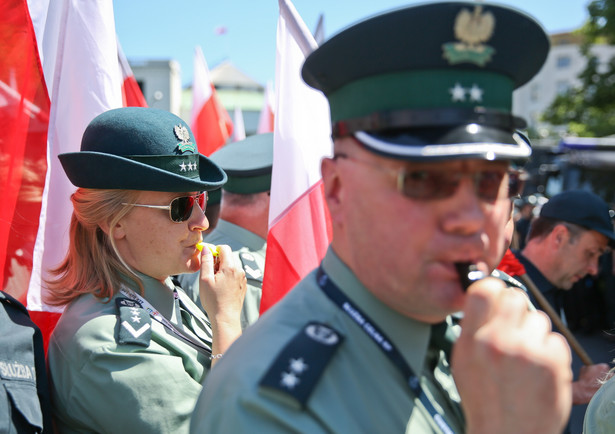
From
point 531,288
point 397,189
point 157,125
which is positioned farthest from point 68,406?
point 531,288

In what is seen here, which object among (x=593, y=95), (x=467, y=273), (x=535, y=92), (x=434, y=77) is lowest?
(x=535, y=92)

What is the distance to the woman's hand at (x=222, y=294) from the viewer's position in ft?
7.71

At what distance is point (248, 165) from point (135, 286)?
187 cm

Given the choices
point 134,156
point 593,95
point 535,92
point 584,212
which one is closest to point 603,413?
point 134,156

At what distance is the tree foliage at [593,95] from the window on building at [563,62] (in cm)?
4758

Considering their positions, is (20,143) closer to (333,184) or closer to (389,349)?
(333,184)

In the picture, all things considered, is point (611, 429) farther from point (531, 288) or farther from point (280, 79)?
point (280, 79)

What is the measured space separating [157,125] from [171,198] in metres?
0.29

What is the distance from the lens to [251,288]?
3.59 m

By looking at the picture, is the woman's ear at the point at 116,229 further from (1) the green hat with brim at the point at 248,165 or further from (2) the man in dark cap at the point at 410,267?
(1) the green hat with brim at the point at 248,165

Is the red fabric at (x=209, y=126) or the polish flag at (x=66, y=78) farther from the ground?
the polish flag at (x=66, y=78)

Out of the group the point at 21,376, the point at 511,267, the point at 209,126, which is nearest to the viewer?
the point at 21,376

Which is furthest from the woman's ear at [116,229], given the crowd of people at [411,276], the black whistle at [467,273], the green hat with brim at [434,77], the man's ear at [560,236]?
the man's ear at [560,236]

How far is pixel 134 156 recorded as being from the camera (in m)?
2.30
